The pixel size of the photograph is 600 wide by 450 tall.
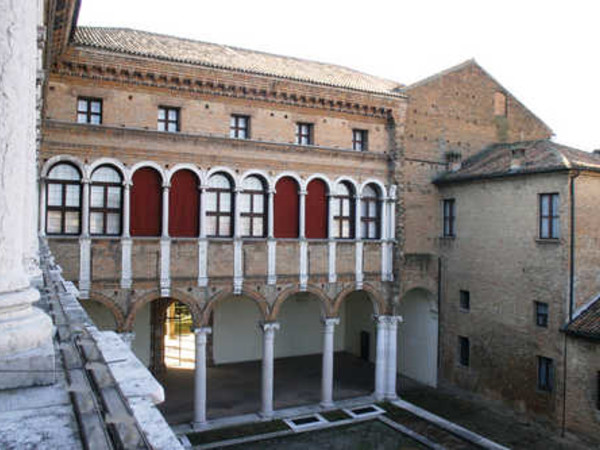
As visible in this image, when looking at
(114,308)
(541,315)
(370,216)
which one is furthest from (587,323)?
(114,308)

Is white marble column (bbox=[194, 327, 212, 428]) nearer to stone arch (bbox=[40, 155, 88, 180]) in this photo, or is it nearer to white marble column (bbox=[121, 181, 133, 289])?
white marble column (bbox=[121, 181, 133, 289])

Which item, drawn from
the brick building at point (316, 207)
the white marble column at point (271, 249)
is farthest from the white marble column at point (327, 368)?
the white marble column at point (271, 249)

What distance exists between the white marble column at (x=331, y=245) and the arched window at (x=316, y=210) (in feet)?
0.62

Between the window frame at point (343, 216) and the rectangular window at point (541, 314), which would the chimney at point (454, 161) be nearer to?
the window frame at point (343, 216)

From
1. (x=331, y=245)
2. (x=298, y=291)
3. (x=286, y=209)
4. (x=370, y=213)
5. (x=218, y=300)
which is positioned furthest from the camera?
(x=370, y=213)

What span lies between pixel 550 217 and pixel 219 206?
10243 millimetres

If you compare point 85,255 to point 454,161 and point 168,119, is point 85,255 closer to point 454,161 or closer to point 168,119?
point 168,119

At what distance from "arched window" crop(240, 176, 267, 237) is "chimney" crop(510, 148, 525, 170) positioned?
8387mm

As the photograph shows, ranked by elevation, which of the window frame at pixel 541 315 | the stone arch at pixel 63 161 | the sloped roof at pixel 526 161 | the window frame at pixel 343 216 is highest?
the sloped roof at pixel 526 161

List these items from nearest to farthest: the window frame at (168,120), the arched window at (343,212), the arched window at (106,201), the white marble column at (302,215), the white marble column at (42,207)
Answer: the white marble column at (42,207), the arched window at (106,201), the window frame at (168,120), the white marble column at (302,215), the arched window at (343,212)

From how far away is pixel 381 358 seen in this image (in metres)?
18.7

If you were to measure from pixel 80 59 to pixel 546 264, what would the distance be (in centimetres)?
1482

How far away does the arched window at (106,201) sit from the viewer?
14.7 meters

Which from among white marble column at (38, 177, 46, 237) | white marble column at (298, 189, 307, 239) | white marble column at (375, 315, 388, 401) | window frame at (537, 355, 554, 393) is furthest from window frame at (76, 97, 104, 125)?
window frame at (537, 355, 554, 393)
